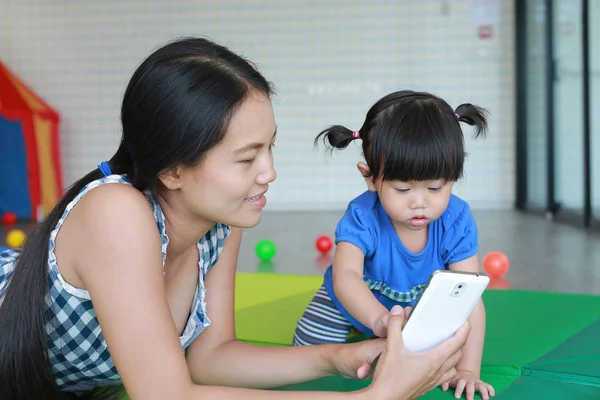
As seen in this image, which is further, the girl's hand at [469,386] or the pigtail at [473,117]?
the pigtail at [473,117]

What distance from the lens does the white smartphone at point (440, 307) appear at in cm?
92

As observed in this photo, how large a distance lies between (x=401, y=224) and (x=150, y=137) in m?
0.74

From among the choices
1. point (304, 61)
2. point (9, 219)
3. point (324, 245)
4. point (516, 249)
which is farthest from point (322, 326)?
point (304, 61)

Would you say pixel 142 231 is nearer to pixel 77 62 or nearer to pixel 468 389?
pixel 468 389

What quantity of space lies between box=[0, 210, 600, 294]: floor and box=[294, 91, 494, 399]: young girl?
3.32 ft

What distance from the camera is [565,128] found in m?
4.64

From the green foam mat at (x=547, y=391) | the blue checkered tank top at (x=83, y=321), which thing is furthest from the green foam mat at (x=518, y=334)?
the blue checkered tank top at (x=83, y=321)

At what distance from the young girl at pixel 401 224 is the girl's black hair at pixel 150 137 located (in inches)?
17.7

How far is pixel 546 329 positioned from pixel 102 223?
1.21 meters

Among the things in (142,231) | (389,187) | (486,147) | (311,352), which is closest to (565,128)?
(486,147)

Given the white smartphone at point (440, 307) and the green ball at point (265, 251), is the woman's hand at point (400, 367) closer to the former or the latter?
the white smartphone at point (440, 307)

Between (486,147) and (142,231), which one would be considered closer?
(142,231)

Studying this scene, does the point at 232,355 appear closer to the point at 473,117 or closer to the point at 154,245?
the point at 154,245

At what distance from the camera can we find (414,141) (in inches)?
54.4
